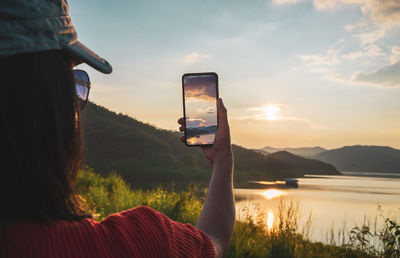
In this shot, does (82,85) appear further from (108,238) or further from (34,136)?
(108,238)

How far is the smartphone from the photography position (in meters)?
1.60

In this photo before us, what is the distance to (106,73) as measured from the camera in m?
0.79

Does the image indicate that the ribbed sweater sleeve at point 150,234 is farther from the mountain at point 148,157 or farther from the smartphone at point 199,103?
the mountain at point 148,157

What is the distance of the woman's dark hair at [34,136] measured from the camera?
2.02 ft

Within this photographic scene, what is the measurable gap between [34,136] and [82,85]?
460 mm

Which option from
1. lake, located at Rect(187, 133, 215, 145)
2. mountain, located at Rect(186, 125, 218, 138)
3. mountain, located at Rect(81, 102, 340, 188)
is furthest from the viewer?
mountain, located at Rect(81, 102, 340, 188)

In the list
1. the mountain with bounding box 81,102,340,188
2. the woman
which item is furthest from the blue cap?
the mountain with bounding box 81,102,340,188

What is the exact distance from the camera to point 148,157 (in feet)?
146

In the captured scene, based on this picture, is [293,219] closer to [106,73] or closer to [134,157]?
[106,73]

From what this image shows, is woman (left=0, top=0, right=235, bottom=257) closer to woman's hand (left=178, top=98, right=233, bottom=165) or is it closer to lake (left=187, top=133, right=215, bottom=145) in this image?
woman's hand (left=178, top=98, right=233, bottom=165)

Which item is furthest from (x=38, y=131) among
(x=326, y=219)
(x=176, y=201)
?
(x=326, y=219)

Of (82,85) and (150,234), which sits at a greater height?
(82,85)

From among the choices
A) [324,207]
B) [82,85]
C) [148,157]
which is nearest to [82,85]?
[82,85]

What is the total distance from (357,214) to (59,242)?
21.4 m
